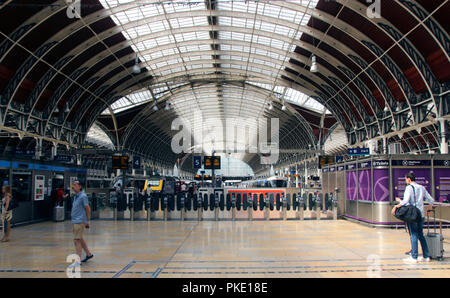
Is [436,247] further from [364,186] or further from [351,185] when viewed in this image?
[351,185]

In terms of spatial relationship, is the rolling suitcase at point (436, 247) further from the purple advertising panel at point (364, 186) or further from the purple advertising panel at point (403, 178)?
the purple advertising panel at point (364, 186)

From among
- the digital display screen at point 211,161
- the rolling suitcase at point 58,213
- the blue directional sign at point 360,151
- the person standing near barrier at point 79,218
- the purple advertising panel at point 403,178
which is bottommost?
the rolling suitcase at point 58,213

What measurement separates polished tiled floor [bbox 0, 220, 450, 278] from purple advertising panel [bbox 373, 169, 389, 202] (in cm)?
132

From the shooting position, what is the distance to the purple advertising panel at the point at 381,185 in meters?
16.0

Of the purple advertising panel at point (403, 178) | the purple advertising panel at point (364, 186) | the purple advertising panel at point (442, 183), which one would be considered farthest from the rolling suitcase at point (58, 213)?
the purple advertising panel at point (442, 183)

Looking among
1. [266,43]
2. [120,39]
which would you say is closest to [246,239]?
[120,39]

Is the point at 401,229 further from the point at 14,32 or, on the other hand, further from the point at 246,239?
the point at 14,32

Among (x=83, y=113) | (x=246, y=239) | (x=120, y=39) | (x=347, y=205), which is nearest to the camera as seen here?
(x=246, y=239)

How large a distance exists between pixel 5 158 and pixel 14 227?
296 cm

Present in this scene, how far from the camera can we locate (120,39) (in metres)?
33.9

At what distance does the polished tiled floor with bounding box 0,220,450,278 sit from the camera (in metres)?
8.11

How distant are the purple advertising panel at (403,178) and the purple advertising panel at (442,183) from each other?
1.08 ft

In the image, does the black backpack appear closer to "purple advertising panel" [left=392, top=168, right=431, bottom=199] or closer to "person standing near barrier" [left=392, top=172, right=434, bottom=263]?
"person standing near barrier" [left=392, top=172, right=434, bottom=263]


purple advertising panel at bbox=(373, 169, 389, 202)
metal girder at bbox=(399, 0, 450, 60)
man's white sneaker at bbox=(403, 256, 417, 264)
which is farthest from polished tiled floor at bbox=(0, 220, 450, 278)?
metal girder at bbox=(399, 0, 450, 60)
